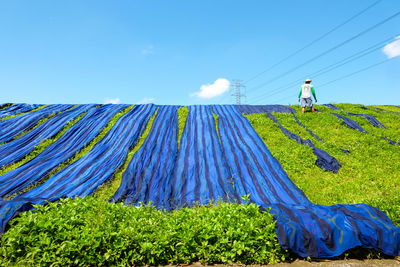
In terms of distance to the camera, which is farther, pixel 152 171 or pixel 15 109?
pixel 15 109

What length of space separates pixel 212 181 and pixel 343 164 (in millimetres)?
4822

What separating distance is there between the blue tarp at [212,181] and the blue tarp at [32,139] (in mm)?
1480

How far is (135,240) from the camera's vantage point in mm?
3309

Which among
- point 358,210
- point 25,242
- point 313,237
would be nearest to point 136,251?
point 25,242

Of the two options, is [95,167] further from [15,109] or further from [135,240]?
[15,109]

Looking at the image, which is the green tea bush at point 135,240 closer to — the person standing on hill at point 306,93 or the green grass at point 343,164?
the green grass at point 343,164

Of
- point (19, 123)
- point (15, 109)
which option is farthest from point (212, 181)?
point (15, 109)

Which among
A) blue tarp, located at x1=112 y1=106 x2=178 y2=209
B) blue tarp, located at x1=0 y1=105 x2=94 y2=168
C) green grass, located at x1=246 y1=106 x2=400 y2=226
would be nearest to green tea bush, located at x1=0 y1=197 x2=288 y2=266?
blue tarp, located at x1=112 y1=106 x2=178 y2=209

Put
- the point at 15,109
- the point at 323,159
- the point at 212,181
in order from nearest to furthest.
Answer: the point at 212,181, the point at 323,159, the point at 15,109

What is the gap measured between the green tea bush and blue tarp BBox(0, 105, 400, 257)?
0.44 meters

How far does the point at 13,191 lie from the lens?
6039 millimetres

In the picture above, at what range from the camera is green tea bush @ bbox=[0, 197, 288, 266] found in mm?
3133

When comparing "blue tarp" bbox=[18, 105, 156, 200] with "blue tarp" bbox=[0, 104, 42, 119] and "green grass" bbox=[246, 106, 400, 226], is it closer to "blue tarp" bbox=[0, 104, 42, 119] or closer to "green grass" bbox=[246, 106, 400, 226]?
"green grass" bbox=[246, 106, 400, 226]

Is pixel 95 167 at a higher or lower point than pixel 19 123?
lower
